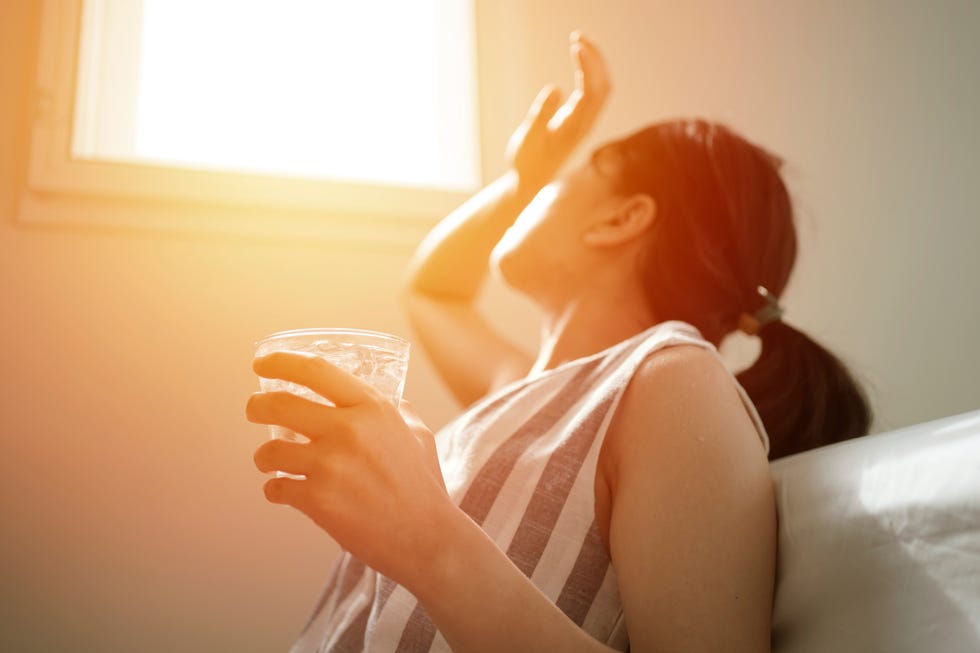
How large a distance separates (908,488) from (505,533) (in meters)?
0.34

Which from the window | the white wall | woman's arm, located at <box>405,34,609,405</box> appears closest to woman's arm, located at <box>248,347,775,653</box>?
woman's arm, located at <box>405,34,609,405</box>

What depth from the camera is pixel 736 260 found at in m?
0.98

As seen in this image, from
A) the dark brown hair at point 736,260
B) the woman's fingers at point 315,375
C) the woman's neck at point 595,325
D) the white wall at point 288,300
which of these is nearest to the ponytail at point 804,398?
the dark brown hair at point 736,260

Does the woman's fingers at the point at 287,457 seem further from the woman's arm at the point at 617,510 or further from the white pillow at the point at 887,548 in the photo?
the white pillow at the point at 887,548

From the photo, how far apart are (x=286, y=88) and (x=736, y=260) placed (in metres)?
0.97

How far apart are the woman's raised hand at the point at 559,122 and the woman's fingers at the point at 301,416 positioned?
0.85 m

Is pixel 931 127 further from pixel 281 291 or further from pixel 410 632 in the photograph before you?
pixel 410 632

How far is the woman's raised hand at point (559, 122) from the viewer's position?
3.80 feet

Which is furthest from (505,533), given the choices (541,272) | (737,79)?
(737,79)

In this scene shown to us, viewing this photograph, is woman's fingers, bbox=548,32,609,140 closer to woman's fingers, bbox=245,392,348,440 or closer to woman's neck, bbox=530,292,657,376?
woman's neck, bbox=530,292,657,376

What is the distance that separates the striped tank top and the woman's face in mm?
242

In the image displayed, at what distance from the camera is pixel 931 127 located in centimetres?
175

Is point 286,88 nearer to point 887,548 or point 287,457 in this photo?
point 287,457

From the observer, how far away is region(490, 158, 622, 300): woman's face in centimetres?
101
